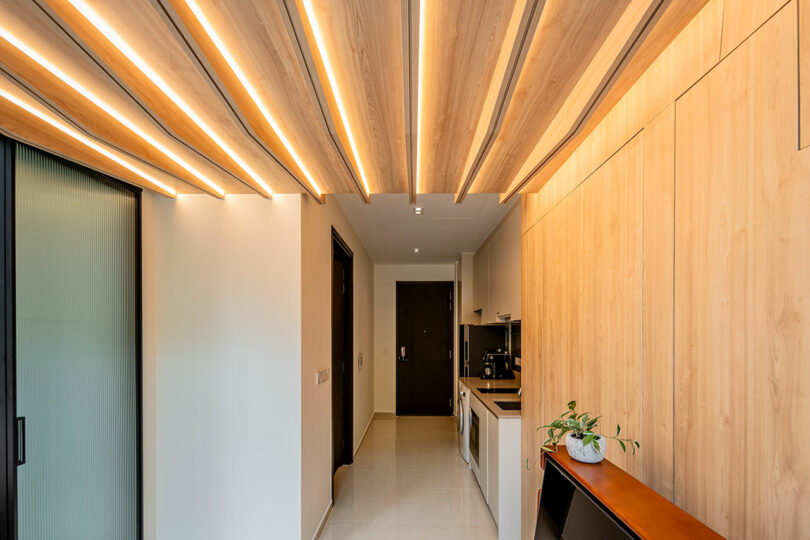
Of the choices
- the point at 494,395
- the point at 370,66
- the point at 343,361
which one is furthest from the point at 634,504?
the point at 343,361

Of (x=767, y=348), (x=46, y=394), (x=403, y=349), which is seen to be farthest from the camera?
(x=403, y=349)

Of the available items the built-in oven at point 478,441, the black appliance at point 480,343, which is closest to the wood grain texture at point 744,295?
the built-in oven at point 478,441

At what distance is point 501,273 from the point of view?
16.2 feet

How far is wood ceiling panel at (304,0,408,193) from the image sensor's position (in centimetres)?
132

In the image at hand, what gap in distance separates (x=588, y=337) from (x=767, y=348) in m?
1.14

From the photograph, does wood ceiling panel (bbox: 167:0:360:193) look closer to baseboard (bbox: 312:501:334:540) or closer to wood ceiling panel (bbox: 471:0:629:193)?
wood ceiling panel (bbox: 471:0:629:193)

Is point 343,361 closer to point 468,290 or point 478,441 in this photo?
point 478,441

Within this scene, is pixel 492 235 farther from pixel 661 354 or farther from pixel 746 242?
pixel 746 242

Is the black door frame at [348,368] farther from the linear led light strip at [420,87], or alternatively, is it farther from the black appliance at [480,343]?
the linear led light strip at [420,87]

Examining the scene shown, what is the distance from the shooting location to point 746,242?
117cm

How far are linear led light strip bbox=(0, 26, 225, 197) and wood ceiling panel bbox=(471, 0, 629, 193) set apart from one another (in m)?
1.41

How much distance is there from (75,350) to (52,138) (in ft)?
3.35

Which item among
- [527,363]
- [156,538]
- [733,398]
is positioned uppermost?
[733,398]

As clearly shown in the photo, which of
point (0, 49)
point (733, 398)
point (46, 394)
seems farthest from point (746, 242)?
point (46, 394)
